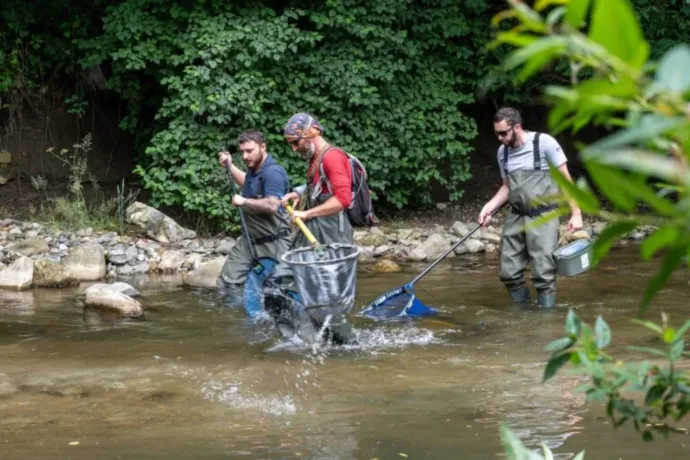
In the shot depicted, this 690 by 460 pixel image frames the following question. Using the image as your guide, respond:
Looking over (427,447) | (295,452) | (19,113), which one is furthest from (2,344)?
(19,113)

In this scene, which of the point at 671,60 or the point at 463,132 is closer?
the point at 671,60

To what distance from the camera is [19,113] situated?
1390 cm

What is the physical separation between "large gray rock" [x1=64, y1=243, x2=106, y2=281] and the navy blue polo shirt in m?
3.18

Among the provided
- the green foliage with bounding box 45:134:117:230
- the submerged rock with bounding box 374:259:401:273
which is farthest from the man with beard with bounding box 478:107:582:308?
the green foliage with bounding box 45:134:117:230

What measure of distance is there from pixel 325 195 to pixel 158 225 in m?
5.45

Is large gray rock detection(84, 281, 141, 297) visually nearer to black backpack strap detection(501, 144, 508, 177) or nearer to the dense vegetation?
the dense vegetation

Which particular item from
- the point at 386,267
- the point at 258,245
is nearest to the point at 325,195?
the point at 258,245

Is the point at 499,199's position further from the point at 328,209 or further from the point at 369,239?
the point at 369,239

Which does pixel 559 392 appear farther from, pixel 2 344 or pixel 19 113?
pixel 19 113

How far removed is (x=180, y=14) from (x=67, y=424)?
8.14 metres

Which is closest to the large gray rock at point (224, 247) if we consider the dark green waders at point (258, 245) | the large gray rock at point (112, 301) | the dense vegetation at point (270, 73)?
the dense vegetation at point (270, 73)

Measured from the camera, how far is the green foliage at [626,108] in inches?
35.3

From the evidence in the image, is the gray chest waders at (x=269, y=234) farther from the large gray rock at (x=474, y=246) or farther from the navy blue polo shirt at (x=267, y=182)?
the large gray rock at (x=474, y=246)

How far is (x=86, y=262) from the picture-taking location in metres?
10.4
